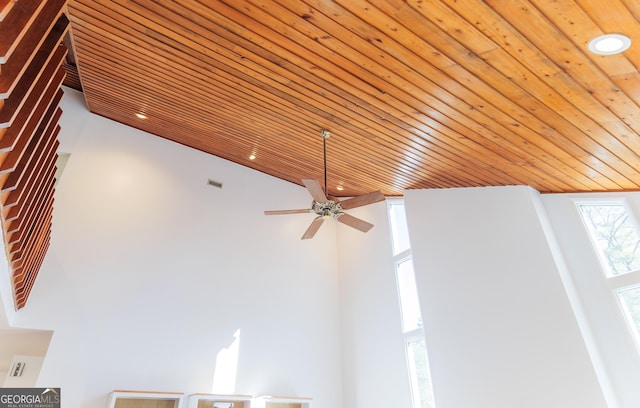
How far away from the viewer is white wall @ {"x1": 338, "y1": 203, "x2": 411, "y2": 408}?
537 centimetres

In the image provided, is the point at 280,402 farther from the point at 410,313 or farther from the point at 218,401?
the point at 410,313

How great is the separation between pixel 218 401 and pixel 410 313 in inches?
113

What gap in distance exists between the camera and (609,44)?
2262 mm

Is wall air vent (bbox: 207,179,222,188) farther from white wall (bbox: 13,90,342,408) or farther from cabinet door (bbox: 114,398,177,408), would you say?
cabinet door (bbox: 114,398,177,408)

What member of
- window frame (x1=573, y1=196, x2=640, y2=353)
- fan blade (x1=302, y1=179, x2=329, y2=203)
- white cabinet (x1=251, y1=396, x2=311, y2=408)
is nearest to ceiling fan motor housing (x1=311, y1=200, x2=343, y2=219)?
fan blade (x1=302, y1=179, x2=329, y2=203)

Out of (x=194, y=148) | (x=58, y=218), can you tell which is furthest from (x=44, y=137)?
(x=194, y=148)

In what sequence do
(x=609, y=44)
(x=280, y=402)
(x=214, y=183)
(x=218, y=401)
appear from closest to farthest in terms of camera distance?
(x=609, y=44), (x=218, y=401), (x=280, y=402), (x=214, y=183)

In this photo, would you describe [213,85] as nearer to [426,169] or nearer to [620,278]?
[426,169]

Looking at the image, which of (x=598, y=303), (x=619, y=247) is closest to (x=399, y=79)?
(x=619, y=247)

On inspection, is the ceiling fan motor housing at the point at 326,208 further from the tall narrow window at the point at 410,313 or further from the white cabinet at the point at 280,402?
the white cabinet at the point at 280,402

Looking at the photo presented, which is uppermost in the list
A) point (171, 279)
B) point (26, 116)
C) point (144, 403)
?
point (171, 279)

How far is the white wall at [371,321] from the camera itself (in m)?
A: 5.37

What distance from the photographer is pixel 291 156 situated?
18.7 ft

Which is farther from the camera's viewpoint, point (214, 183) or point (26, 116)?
point (214, 183)
